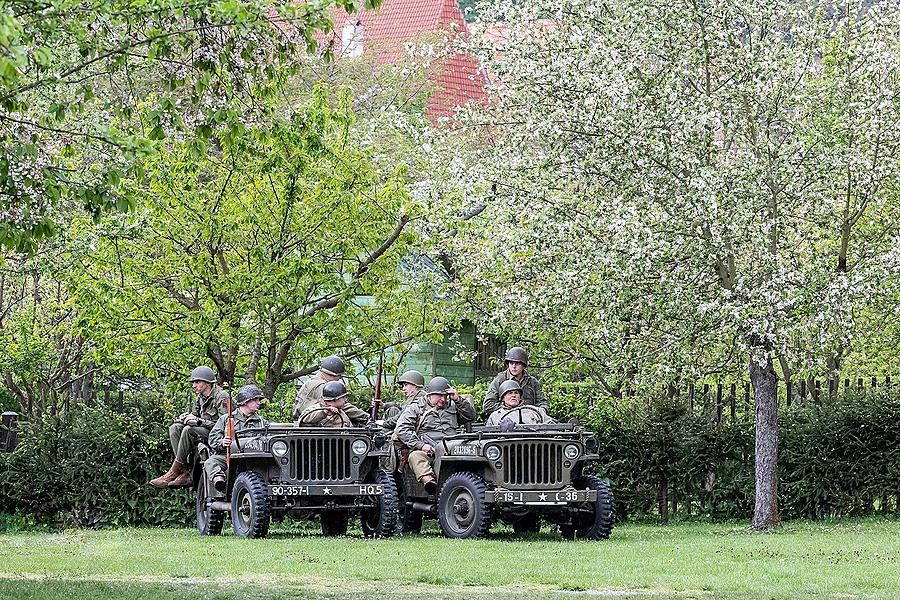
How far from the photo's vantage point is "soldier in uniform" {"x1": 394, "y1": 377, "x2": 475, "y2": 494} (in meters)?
19.0

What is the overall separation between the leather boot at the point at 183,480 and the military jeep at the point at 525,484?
157 inches

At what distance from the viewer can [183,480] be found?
2056cm

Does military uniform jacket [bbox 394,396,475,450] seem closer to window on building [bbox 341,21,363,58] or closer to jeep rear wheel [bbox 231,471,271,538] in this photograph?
jeep rear wheel [bbox 231,471,271,538]

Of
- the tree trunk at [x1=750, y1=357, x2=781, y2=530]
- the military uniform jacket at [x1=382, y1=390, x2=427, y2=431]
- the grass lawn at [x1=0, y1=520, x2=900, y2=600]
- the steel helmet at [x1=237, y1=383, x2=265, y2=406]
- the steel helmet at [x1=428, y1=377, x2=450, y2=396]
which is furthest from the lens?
the tree trunk at [x1=750, y1=357, x2=781, y2=530]

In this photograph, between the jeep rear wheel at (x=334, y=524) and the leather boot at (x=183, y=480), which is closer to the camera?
the jeep rear wheel at (x=334, y=524)

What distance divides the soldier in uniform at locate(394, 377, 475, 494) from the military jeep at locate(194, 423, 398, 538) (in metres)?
0.54

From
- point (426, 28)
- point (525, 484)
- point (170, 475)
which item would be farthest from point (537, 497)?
point (426, 28)

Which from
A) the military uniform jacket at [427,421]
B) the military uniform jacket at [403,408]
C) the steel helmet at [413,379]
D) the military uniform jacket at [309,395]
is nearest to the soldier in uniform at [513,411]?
the military uniform jacket at [427,421]

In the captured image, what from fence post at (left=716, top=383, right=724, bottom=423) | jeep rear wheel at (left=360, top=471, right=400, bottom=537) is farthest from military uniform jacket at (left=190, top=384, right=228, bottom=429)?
fence post at (left=716, top=383, right=724, bottom=423)

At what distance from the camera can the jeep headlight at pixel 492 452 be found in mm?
17938

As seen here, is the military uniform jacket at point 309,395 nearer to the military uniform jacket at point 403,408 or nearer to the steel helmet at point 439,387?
the military uniform jacket at point 403,408

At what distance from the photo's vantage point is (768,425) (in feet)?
66.0

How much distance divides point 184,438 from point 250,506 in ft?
8.18

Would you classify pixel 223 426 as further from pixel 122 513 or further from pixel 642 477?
pixel 642 477
